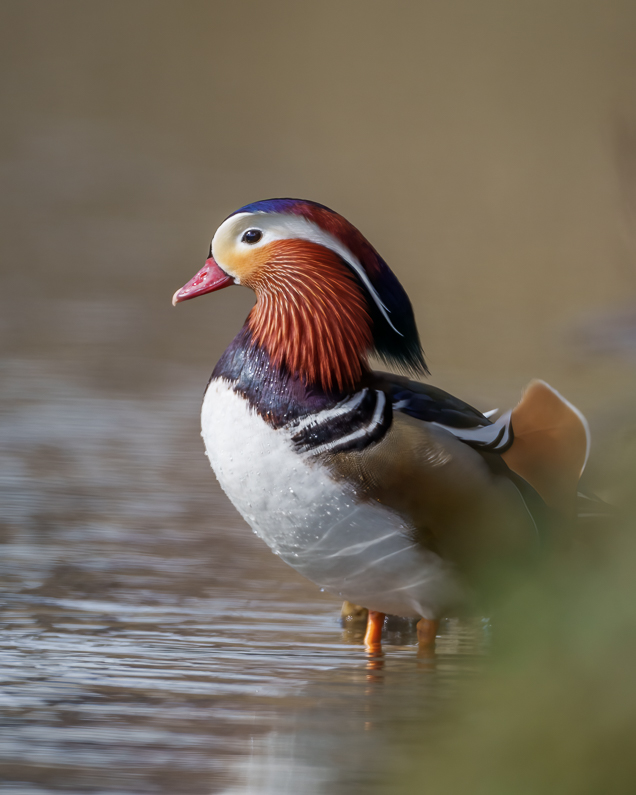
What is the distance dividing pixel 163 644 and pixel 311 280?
1.05ft

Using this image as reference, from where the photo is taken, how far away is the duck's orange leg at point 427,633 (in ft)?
2.56

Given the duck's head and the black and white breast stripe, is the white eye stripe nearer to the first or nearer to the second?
the duck's head

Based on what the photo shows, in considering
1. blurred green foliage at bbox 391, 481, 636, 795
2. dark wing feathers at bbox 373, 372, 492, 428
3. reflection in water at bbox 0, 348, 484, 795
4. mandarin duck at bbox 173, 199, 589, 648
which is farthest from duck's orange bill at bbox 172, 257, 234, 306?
blurred green foliage at bbox 391, 481, 636, 795

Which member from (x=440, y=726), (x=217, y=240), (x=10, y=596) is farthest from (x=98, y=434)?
(x=440, y=726)

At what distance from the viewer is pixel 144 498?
127 cm

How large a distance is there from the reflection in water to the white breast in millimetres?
57

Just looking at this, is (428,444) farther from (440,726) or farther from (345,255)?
(440,726)

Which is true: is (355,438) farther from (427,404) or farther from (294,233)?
(294,233)

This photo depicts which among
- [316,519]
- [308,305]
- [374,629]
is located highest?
[308,305]

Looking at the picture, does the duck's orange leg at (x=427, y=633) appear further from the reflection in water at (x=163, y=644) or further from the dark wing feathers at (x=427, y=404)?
the dark wing feathers at (x=427, y=404)

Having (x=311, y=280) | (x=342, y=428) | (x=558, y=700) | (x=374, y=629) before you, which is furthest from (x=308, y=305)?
(x=558, y=700)

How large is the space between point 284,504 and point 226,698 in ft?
0.49

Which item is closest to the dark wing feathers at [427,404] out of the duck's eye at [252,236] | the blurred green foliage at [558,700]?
the duck's eye at [252,236]

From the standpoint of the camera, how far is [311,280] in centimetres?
79
